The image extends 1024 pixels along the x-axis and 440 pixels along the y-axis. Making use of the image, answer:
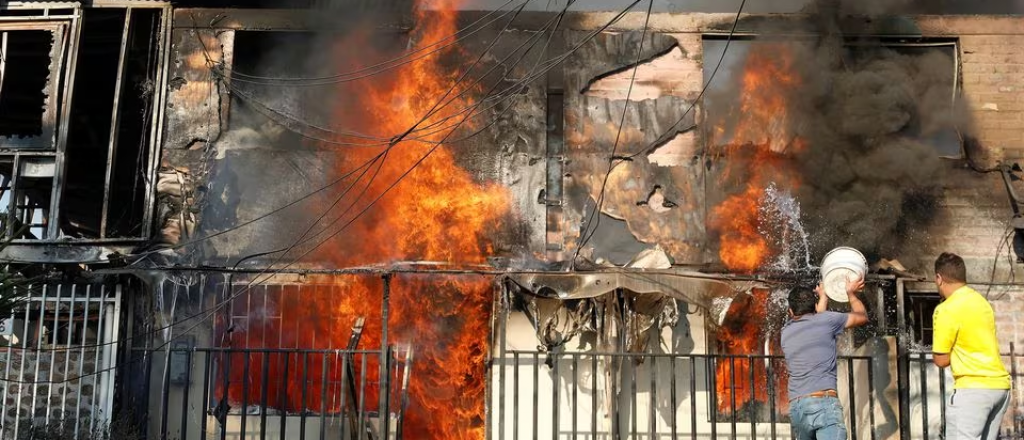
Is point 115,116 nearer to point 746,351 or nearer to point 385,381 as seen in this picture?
point 385,381


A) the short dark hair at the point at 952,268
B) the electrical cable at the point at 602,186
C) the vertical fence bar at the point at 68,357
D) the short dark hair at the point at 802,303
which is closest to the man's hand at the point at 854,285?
the short dark hair at the point at 802,303

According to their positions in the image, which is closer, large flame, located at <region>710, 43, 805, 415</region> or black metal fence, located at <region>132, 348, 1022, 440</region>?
black metal fence, located at <region>132, 348, 1022, 440</region>

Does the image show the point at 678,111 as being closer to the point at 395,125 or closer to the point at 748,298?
the point at 748,298

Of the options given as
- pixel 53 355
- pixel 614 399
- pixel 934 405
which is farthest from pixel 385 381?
pixel 934 405

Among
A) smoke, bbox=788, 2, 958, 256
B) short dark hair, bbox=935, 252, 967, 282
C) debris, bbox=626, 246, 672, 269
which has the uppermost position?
smoke, bbox=788, 2, 958, 256

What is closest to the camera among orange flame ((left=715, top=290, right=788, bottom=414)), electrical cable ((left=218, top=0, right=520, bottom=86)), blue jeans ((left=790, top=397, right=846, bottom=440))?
blue jeans ((left=790, top=397, right=846, bottom=440))

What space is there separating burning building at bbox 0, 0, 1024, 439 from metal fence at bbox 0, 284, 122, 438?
0.06 m

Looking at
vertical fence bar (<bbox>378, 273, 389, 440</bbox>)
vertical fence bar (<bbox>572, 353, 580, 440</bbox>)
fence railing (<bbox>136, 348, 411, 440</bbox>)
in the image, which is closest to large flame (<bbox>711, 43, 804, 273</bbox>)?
vertical fence bar (<bbox>572, 353, 580, 440</bbox>)

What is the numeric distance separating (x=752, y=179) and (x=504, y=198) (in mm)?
3887

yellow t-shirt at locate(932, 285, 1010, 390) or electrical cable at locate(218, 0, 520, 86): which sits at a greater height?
electrical cable at locate(218, 0, 520, 86)

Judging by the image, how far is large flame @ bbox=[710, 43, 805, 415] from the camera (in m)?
12.5

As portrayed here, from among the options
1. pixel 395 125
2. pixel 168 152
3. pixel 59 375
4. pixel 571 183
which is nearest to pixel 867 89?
pixel 571 183

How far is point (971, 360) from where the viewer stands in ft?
21.2

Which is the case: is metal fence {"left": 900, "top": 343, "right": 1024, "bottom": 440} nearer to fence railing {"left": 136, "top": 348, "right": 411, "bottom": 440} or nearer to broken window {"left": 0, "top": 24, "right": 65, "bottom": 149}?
fence railing {"left": 136, "top": 348, "right": 411, "bottom": 440}
